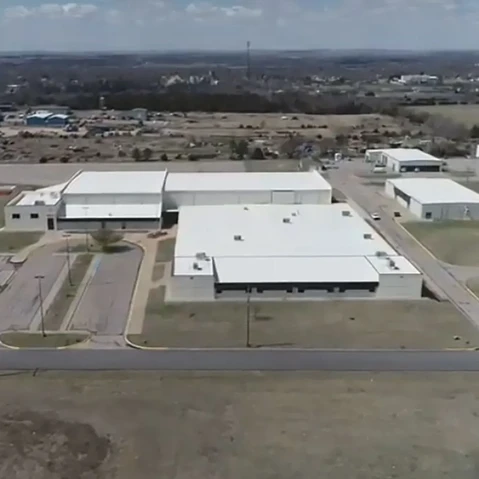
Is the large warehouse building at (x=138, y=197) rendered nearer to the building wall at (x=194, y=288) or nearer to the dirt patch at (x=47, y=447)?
the building wall at (x=194, y=288)

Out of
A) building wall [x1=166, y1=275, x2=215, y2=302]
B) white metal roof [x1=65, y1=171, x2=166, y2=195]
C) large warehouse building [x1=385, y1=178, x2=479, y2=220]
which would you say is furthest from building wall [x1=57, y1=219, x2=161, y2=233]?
large warehouse building [x1=385, y1=178, x2=479, y2=220]

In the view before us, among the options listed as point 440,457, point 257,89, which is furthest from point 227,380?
point 257,89

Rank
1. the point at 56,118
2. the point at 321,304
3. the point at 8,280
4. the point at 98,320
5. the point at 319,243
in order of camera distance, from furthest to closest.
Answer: the point at 56,118, the point at 319,243, the point at 8,280, the point at 321,304, the point at 98,320

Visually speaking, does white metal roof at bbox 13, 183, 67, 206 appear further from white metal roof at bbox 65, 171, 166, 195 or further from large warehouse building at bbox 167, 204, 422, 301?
large warehouse building at bbox 167, 204, 422, 301

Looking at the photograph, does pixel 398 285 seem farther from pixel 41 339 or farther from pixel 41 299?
pixel 41 299

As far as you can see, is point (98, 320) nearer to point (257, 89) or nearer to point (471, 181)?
point (471, 181)

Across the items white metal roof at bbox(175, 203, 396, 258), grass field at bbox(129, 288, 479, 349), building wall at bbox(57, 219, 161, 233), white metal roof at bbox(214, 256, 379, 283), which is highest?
white metal roof at bbox(175, 203, 396, 258)
